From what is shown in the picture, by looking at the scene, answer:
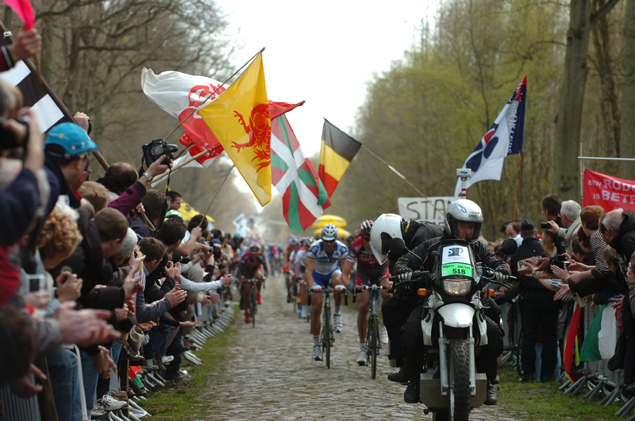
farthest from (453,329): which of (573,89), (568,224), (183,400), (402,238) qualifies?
(573,89)

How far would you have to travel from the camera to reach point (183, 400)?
30.5 feet

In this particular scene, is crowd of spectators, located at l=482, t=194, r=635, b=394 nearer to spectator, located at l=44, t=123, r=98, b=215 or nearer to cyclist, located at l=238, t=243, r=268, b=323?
spectator, located at l=44, t=123, r=98, b=215

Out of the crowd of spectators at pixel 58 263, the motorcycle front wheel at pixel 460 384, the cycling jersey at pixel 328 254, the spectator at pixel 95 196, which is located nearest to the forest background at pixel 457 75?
the cycling jersey at pixel 328 254

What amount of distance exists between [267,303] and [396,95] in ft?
36.9

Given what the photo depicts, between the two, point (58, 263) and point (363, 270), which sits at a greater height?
point (58, 263)

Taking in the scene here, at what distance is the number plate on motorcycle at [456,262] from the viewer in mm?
6602

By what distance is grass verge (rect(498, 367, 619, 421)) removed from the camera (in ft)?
26.5

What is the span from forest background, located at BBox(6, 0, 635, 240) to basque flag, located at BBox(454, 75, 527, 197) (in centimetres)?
124

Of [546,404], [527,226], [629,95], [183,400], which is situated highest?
[629,95]

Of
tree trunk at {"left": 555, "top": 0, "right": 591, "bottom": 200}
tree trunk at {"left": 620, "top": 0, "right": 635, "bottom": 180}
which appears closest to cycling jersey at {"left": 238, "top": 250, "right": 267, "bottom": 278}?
tree trunk at {"left": 555, "top": 0, "right": 591, "bottom": 200}

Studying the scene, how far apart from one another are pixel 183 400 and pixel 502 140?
8521 mm

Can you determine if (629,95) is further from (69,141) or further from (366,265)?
(69,141)

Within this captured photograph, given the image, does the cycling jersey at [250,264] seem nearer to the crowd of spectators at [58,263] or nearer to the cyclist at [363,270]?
the cyclist at [363,270]

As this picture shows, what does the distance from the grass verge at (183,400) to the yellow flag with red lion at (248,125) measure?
2304mm
